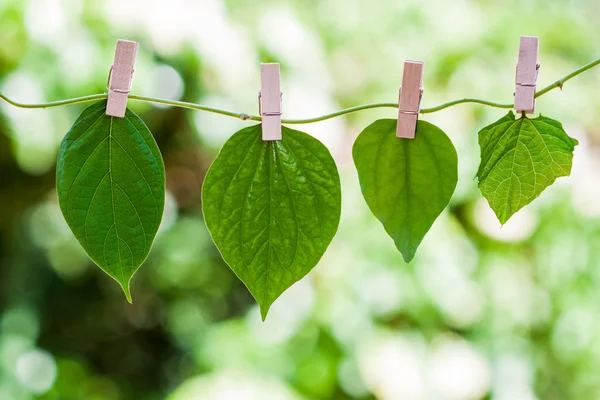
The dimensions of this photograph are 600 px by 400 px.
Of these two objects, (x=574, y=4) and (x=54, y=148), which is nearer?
(x=54, y=148)

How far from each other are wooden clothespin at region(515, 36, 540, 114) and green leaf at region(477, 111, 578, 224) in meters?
0.01

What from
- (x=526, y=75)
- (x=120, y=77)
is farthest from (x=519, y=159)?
(x=120, y=77)

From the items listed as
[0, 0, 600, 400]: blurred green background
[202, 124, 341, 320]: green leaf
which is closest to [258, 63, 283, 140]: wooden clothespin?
[202, 124, 341, 320]: green leaf

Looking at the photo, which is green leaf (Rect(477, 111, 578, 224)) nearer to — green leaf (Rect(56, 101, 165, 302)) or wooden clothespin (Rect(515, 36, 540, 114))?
wooden clothespin (Rect(515, 36, 540, 114))

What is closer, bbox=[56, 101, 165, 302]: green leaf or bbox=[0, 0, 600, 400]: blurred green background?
bbox=[56, 101, 165, 302]: green leaf

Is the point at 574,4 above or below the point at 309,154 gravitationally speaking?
above

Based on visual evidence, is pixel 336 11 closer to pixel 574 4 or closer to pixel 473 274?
pixel 473 274

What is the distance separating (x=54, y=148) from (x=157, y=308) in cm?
70

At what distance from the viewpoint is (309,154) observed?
313 mm

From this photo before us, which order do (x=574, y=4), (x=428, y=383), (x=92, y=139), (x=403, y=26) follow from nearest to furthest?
1. (x=92, y=139)
2. (x=428, y=383)
3. (x=403, y=26)
4. (x=574, y=4)

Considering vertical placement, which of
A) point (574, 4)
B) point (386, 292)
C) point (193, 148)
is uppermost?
point (574, 4)

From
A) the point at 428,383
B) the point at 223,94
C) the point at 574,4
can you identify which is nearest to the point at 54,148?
the point at 223,94

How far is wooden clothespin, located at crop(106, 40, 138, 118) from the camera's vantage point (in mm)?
294

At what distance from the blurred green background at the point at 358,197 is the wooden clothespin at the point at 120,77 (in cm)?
67
